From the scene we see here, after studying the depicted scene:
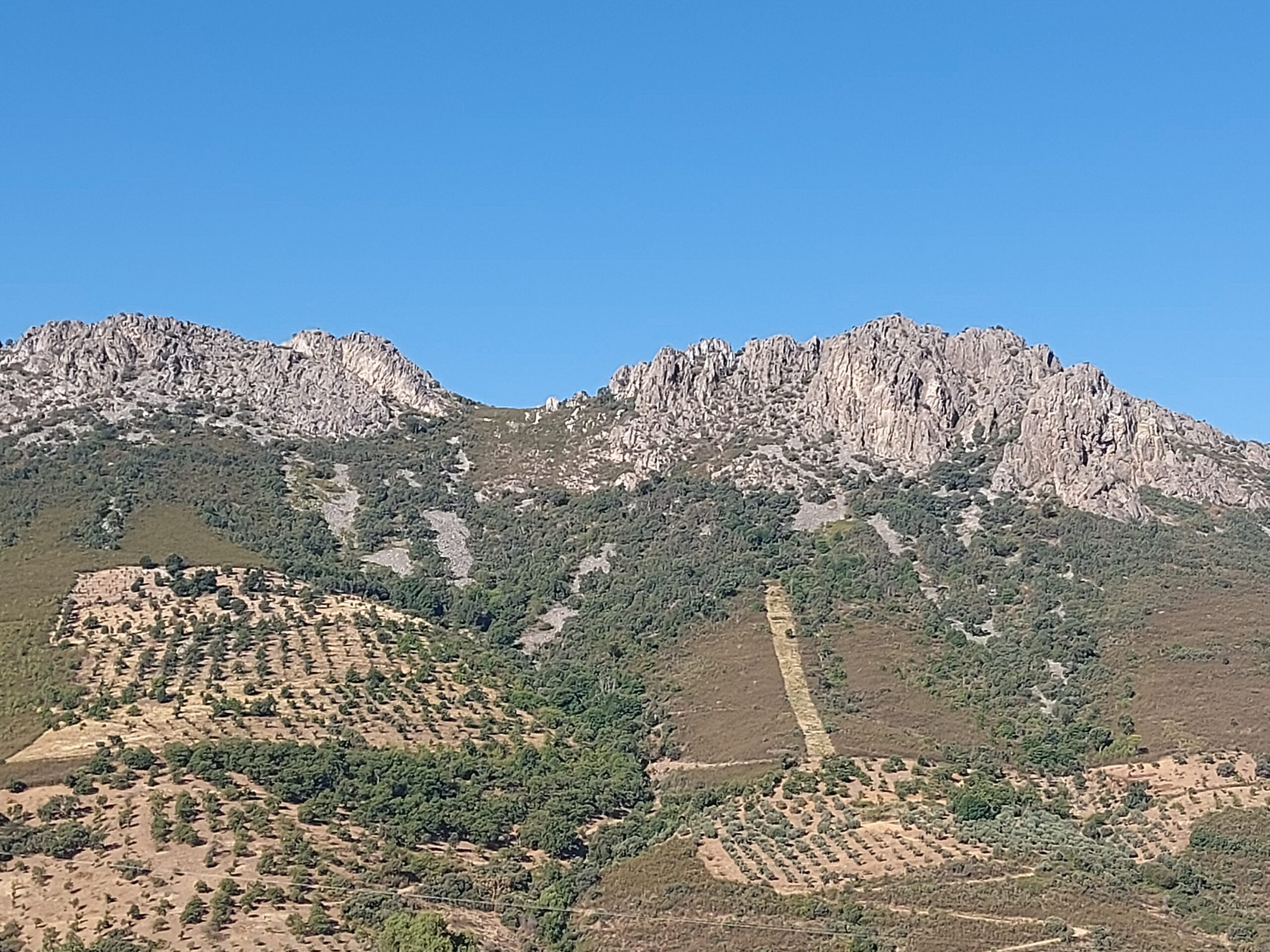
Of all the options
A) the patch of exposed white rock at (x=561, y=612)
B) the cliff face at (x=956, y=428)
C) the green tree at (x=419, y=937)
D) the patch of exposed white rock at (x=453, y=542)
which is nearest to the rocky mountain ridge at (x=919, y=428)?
the cliff face at (x=956, y=428)

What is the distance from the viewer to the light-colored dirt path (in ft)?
394

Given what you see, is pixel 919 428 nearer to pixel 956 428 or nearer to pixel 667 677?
pixel 956 428

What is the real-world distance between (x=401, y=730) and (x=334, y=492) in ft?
250

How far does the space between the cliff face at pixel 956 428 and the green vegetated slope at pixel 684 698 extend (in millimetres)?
5646

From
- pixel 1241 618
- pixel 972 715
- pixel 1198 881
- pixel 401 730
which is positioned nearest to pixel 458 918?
pixel 401 730

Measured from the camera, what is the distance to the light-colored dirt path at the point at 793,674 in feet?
394

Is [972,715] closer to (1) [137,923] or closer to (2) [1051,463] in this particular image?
(2) [1051,463]

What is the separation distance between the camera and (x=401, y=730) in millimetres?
120375

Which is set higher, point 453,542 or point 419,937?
point 453,542

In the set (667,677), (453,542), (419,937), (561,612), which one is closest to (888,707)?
(667,677)

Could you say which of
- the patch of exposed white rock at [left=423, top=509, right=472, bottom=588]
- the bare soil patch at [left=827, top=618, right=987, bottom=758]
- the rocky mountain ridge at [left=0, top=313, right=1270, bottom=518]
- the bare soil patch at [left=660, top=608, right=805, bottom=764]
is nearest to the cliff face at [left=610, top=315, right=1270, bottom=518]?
the rocky mountain ridge at [left=0, top=313, right=1270, bottom=518]

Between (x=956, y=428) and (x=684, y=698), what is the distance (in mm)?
71848

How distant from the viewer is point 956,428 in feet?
625

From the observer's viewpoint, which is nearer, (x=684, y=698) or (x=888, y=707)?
(x=888, y=707)
